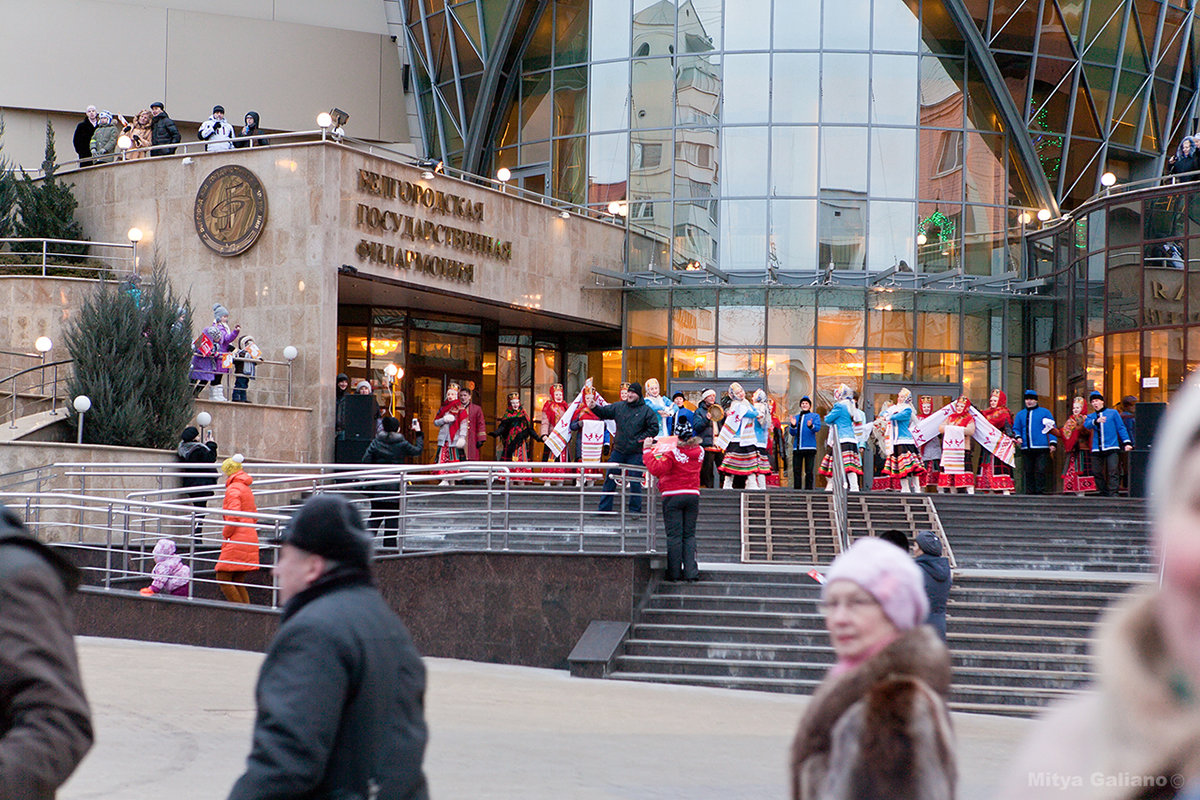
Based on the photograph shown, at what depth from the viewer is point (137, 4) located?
113 feet

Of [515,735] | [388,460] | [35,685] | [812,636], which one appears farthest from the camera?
[388,460]

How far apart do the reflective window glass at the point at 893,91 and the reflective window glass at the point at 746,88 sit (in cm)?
240

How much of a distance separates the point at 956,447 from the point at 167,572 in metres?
13.6

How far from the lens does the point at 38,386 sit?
22672mm

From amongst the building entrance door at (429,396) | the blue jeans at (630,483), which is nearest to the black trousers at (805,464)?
the blue jeans at (630,483)

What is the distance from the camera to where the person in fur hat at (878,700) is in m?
2.86

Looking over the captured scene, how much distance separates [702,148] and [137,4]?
550 inches

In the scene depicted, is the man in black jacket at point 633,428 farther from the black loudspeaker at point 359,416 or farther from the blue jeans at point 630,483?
the black loudspeaker at point 359,416

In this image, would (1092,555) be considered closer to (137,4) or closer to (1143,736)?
(1143,736)

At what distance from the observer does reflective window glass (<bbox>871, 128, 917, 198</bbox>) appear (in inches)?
1252

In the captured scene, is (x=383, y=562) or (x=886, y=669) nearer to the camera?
(x=886, y=669)

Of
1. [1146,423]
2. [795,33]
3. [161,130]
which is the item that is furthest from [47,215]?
[1146,423]

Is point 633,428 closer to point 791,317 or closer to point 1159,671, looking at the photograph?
point 1159,671

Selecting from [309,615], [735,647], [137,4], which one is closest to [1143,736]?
Answer: [309,615]
